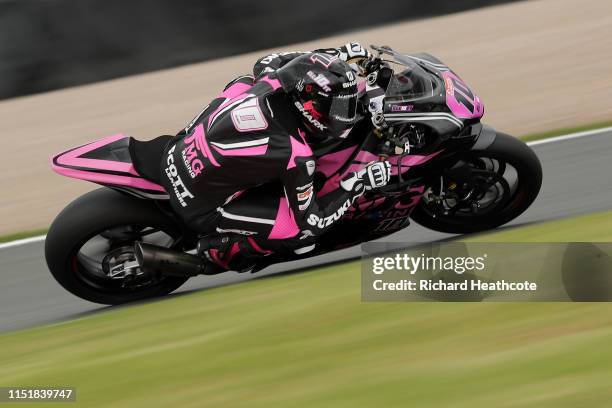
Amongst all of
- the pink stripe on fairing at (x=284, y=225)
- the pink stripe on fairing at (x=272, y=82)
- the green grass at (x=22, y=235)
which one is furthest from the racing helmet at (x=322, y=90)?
the green grass at (x=22, y=235)

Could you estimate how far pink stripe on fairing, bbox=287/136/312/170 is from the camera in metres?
6.05

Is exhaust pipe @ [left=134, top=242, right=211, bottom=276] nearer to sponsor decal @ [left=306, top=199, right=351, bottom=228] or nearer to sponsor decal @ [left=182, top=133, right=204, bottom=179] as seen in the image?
sponsor decal @ [left=182, top=133, right=204, bottom=179]

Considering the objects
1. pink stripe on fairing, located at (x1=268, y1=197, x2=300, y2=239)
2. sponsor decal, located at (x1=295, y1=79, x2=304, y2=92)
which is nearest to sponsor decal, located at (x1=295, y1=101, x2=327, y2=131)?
sponsor decal, located at (x1=295, y1=79, x2=304, y2=92)

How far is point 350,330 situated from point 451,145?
6.31 ft

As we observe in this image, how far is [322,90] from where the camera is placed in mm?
5895

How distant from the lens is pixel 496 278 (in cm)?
506

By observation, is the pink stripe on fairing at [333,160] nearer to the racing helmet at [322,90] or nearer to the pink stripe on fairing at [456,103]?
the racing helmet at [322,90]

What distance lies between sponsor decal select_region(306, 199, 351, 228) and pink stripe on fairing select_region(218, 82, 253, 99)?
98 cm

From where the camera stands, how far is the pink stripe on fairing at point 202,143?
20.3 feet

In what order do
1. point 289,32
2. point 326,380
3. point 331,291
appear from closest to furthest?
point 326,380, point 331,291, point 289,32

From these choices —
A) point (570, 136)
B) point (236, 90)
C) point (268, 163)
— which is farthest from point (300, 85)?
point (570, 136)

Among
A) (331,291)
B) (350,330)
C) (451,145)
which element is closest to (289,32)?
(451,145)

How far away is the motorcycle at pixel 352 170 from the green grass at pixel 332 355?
63 centimetres

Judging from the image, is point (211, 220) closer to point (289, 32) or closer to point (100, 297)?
point (100, 297)
